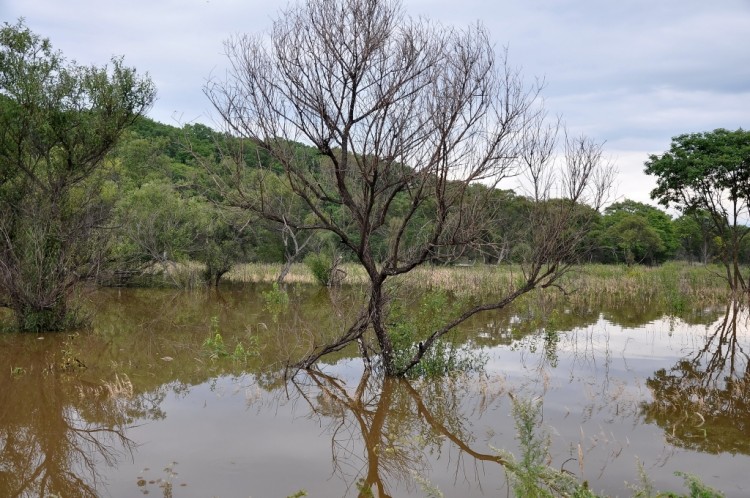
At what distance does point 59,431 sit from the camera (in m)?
7.18

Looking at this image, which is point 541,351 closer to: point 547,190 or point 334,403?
point 547,190

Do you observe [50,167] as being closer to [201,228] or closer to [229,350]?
[229,350]

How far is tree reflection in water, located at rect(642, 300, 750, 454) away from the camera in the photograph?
23.6 feet

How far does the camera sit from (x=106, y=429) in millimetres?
7301

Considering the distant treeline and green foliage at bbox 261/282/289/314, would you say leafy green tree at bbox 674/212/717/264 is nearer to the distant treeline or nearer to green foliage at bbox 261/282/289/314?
the distant treeline

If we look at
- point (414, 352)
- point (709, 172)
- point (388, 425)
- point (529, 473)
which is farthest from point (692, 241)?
point (529, 473)

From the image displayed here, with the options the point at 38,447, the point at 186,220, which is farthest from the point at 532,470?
the point at 186,220

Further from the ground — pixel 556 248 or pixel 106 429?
pixel 556 248

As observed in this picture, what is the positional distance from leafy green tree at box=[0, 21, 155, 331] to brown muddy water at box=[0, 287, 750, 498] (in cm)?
114

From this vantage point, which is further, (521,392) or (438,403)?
(521,392)

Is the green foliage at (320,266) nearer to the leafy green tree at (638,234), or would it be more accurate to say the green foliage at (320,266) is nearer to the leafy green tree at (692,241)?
the leafy green tree at (638,234)

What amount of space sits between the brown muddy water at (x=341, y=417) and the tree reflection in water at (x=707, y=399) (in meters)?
0.03

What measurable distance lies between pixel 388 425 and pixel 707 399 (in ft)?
15.6

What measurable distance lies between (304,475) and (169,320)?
1173 cm
